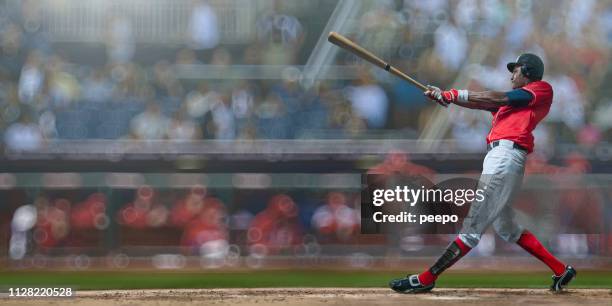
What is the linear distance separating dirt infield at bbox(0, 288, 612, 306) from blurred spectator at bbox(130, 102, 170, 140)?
315cm

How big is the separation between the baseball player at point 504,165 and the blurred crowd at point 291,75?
311 cm

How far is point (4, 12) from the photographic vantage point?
369 inches

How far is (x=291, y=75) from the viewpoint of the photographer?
29.7 feet

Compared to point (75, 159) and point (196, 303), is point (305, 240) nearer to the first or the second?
point (75, 159)

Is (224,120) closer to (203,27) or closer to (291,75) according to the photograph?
(291,75)

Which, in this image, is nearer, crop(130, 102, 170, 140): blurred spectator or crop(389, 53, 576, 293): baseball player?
crop(389, 53, 576, 293): baseball player

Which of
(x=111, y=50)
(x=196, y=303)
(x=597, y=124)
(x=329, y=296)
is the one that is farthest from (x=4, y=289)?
(x=597, y=124)

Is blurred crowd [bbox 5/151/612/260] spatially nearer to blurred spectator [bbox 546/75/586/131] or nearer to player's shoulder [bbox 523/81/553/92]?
blurred spectator [bbox 546/75/586/131]

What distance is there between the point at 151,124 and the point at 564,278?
4.74 m

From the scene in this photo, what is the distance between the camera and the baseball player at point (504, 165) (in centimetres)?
531

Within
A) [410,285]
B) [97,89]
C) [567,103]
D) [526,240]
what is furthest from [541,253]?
[97,89]

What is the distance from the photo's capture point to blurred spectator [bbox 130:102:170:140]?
28.9 ft

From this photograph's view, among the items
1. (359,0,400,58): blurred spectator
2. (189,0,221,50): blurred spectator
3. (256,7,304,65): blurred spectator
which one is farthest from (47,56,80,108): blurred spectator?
(359,0,400,58): blurred spectator

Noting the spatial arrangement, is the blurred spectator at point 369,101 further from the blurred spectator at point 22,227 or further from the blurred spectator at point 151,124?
the blurred spectator at point 22,227
